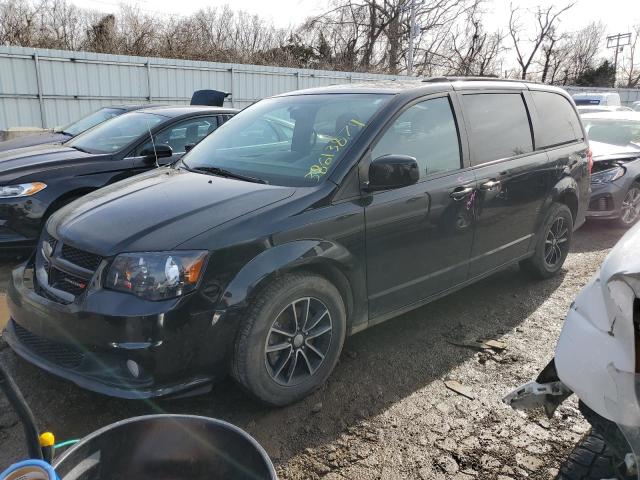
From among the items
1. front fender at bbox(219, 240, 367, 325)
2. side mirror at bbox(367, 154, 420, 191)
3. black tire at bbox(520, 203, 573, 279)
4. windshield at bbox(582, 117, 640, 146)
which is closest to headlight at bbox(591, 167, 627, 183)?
windshield at bbox(582, 117, 640, 146)

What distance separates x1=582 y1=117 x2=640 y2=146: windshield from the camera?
8.08 m

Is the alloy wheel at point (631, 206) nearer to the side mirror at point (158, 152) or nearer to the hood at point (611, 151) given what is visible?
the hood at point (611, 151)

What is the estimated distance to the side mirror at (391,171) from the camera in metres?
2.99

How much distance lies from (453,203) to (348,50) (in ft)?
106

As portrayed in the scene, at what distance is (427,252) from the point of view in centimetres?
344

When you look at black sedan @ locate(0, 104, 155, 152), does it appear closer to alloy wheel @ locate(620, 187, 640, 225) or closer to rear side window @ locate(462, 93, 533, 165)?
rear side window @ locate(462, 93, 533, 165)

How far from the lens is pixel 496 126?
4.07 m

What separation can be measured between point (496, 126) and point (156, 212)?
267 cm

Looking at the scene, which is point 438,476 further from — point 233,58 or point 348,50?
point 348,50

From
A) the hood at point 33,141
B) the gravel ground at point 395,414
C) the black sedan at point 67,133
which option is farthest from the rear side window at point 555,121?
the hood at point 33,141

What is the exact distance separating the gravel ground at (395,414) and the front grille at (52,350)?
33cm

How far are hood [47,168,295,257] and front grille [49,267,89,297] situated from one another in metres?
0.16

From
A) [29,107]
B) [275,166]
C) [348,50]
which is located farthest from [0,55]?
[348,50]

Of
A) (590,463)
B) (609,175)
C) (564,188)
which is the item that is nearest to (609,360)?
(590,463)
